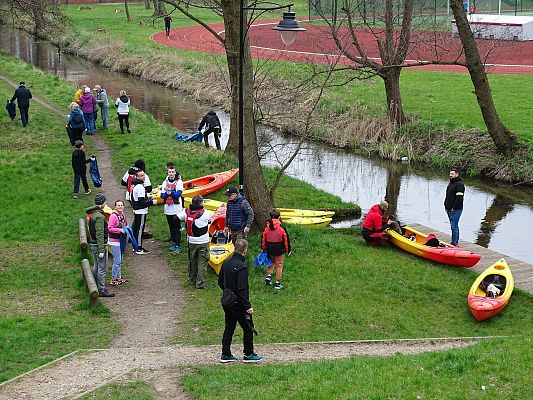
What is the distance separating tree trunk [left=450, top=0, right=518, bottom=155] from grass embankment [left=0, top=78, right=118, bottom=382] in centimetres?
1260

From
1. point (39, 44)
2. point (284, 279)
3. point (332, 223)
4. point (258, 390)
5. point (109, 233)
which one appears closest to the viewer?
point (258, 390)

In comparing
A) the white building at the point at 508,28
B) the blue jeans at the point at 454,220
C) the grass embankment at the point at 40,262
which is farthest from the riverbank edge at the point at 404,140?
the white building at the point at 508,28

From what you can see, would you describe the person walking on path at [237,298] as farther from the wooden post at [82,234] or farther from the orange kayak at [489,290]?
the wooden post at [82,234]

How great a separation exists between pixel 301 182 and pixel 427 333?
11.6 m

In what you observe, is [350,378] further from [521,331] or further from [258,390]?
[521,331]

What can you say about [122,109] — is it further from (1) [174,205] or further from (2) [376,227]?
(2) [376,227]

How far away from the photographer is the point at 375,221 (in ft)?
64.7

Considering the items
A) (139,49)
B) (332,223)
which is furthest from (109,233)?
(139,49)

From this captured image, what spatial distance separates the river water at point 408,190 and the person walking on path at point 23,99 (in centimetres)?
640

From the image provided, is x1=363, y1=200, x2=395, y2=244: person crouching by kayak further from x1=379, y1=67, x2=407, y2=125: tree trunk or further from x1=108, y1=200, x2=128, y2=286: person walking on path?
x1=379, y1=67, x2=407, y2=125: tree trunk

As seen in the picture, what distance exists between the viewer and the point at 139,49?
51312mm

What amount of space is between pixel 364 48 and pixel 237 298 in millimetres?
41532

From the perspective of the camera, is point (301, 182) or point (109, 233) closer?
point (109, 233)

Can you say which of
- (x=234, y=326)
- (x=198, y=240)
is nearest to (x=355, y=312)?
(x=198, y=240)
